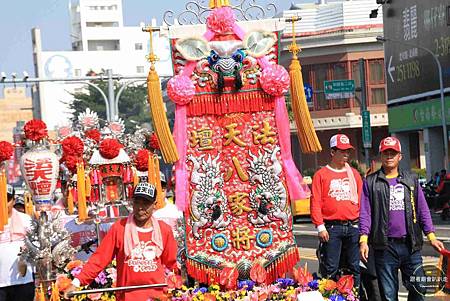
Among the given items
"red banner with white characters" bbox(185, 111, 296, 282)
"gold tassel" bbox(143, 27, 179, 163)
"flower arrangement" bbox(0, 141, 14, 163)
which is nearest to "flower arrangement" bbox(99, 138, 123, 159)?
"flower arrangement" bbox(0, 141, 14, 163)

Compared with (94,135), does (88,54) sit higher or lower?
higher

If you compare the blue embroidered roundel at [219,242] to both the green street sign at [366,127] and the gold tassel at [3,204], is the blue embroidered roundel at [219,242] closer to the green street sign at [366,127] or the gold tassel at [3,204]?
the gold tassel at [3,204]

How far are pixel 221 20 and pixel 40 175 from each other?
8.34ft

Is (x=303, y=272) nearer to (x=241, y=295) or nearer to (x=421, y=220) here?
(x=241, y=295)

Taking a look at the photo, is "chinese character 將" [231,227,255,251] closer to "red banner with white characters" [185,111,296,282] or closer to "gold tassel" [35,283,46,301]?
"red banner with white characters" [185,111,296,282]

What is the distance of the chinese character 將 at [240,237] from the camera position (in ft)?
38.4

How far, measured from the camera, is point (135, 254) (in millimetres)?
7762

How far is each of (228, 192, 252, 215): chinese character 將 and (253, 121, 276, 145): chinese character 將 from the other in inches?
23.0

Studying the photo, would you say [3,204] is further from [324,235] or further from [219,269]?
[324,235]

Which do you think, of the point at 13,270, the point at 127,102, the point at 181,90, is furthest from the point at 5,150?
the point at 127,102

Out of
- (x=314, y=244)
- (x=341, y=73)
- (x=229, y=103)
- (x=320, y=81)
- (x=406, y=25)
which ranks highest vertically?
(x=406, y=25)

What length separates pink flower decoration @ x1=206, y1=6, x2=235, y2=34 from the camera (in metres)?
11.7

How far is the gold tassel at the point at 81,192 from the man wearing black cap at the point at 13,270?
5.17 metres

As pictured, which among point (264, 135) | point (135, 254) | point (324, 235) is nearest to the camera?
point (135, 254)
